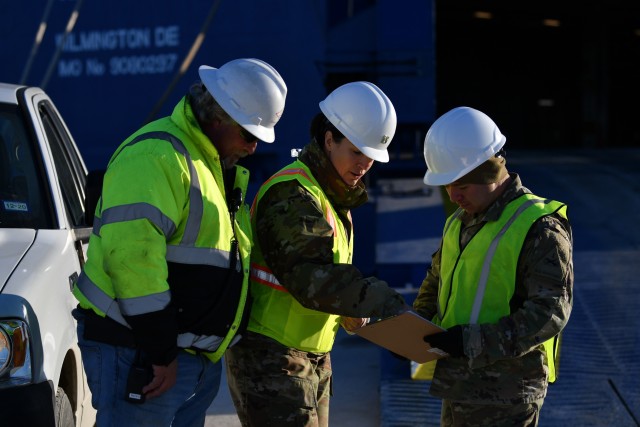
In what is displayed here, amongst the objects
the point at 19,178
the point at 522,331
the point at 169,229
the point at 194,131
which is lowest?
the point at 522,331

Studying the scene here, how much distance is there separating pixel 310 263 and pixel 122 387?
0.75 metres

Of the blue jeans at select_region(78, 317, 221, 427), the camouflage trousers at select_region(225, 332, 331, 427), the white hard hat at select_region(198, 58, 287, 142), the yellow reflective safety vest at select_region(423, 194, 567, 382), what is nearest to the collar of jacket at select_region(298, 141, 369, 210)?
the white hard hat at select_region(198, 58, 287, 142)

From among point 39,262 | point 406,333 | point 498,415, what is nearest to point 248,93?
point 406,333

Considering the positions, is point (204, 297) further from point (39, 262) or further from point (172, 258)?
point (39, 262)

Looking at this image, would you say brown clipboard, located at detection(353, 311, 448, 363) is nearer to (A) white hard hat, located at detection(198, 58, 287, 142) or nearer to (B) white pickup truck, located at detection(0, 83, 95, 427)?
(A) white hard hat, located at detection(198, 58, 287, 142)

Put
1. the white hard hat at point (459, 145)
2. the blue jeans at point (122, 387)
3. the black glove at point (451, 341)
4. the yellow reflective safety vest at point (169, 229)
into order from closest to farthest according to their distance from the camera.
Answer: the yellow reflective safety vest at point (169, 229) < the blue jeans at point (122, 387) < the black glove at point (451, 341) < the white hard hat at point (459, 145)

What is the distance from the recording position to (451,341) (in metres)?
3.15

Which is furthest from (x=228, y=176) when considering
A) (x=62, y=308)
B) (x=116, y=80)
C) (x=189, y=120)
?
(x=116, y=80)

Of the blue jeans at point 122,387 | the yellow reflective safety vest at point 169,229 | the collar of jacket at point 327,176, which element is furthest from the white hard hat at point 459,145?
the blue jeans at point 122,387

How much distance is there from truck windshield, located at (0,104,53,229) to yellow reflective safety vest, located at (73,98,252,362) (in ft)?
3.54

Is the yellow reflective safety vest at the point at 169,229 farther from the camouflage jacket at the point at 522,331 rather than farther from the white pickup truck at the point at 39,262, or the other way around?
the camouflage jacket at the point at 522,331

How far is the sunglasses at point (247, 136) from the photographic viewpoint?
3193mm

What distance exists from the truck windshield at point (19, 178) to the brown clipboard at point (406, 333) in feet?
5.22

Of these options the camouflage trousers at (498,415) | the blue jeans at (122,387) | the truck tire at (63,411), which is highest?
the blue jeans at (122,387)
